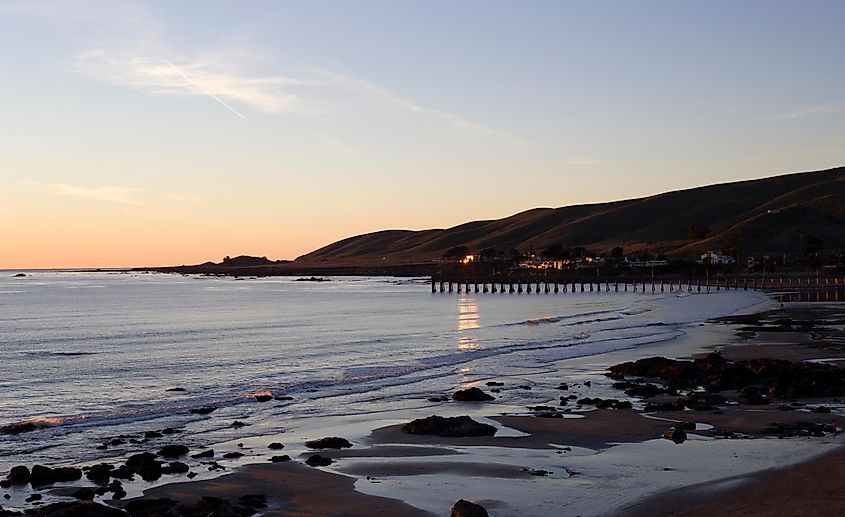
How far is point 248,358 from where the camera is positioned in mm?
41656

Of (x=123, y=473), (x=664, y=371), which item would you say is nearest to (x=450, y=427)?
(x=123, y=473)

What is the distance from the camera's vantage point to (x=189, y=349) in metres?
47.2

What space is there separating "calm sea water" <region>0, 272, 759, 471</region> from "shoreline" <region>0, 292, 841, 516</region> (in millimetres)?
3961

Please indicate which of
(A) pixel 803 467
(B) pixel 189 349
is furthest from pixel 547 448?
(B) pixel 189 349

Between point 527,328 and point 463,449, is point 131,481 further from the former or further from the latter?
point 527,328

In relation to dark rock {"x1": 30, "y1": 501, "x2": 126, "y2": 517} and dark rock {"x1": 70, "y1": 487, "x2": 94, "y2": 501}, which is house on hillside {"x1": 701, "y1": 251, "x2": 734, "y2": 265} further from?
dark rock {"x1": 30, "y1": 501, "x2": 126, "y2": 517}

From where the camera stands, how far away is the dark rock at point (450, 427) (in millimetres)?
21019

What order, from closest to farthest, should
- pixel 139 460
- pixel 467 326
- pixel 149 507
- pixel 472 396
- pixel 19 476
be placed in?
pixel 149 507 < pixel 19 476 < pixel 139 460 < pixel 472 396 < pixel 467 326

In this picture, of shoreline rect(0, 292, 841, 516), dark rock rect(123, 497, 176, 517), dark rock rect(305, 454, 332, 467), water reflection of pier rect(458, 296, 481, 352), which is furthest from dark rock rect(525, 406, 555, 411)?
water reflection of pier rect(458, 296, 481, 352)

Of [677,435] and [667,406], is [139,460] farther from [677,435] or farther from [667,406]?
[667,406]

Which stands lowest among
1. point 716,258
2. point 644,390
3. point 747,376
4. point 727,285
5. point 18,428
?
point 18,428

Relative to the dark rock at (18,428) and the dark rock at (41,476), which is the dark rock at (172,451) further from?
the dark rock at (18,428)

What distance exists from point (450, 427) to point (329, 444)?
3130mm

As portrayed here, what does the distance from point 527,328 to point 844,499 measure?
4690 cm
